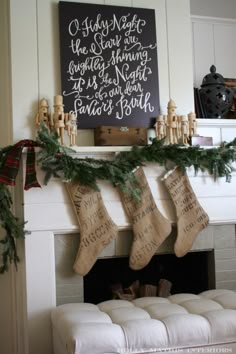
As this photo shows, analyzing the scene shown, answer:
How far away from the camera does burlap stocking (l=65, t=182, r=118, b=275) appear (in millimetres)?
2314

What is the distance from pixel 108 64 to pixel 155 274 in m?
1.36

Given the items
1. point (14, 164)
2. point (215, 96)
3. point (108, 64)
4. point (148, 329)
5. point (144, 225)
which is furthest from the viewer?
point (215, 96)

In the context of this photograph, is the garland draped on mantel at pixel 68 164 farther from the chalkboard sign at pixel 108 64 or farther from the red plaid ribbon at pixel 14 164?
the chalkboard sign at pixel 108 64

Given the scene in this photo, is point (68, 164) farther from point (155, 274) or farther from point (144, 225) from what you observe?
point (155, 274)

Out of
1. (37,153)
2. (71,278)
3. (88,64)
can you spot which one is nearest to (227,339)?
(71,278)

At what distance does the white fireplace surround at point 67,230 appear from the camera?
7.48 feet

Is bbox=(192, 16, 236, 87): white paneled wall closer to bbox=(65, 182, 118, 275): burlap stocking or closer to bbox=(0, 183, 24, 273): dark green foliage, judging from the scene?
bbox=(65, 182, 118, 275): burlap stocking

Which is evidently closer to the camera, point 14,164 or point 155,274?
point 14,164

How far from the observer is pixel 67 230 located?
7.68 ft

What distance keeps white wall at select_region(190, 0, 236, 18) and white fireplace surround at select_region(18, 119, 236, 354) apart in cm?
91

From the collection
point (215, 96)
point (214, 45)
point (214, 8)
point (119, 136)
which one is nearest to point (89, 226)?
point (119, 136)

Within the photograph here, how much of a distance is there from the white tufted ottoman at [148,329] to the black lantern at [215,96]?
1.18m

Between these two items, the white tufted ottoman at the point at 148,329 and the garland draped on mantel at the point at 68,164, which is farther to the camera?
the garland draped on mantel at the point at 68,164

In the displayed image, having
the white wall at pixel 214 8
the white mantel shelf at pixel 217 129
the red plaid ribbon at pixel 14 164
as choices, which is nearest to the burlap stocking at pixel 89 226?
the red plaid ribbon at pixel 14 164
